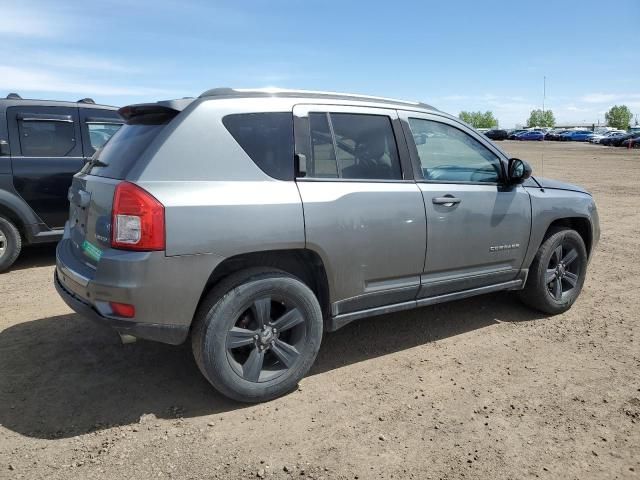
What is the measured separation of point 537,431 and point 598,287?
10.8 feet

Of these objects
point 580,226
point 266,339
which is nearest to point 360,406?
point 266,339

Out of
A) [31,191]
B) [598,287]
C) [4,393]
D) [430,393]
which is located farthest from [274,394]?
[31,191]

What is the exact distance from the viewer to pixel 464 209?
3838 millimetres

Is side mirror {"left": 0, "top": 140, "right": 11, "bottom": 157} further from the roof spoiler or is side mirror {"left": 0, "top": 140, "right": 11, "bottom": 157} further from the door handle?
the door handle

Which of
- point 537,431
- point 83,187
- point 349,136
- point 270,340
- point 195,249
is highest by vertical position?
point 349,136

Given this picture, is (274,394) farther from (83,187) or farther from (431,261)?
(83,187)

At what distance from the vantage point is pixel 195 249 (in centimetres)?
280

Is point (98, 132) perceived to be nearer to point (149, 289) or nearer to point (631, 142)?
point (149, 289)

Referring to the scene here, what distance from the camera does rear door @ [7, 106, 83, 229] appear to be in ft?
19.8

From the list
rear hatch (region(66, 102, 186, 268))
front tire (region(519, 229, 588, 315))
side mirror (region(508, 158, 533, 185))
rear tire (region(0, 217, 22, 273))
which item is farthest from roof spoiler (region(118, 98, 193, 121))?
rear tire (region(0, 217, 22, 273))

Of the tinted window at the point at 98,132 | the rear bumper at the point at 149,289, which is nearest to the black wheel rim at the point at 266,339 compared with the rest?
the rear bumper at the point at 149,289

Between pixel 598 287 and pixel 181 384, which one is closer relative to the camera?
pixel 181 384

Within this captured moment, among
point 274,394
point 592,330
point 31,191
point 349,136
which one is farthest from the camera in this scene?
point 31,191

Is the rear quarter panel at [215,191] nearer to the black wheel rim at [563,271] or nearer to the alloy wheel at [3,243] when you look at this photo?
the black wheel rim at [563,271]
